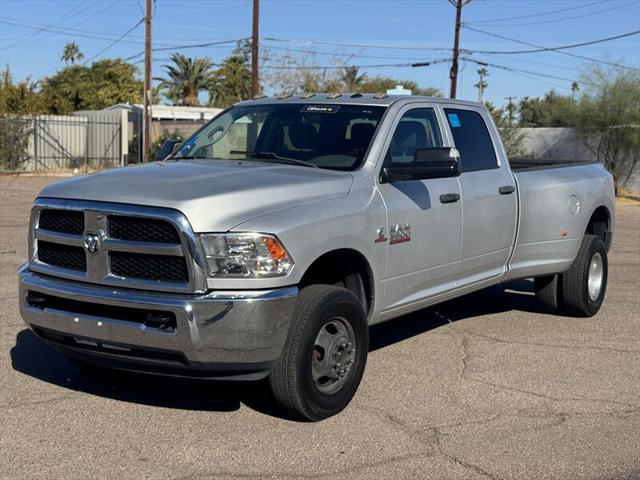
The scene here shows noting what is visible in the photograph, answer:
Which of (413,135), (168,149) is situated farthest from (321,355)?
(168,149)

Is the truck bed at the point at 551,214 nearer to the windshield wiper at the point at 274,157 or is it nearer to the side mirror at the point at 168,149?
the windshield wiper at the point at 274,157

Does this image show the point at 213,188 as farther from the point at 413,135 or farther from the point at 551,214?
the point at 551,214

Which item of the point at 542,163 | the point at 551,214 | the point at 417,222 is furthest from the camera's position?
the point at 542,163

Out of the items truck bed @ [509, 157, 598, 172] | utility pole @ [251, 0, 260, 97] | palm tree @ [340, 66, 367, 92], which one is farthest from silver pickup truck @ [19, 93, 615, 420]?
A: palm tree @ [340, 66, 367, 92]

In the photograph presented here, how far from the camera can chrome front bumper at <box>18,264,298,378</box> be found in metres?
4.54

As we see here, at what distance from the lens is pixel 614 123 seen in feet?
96.4

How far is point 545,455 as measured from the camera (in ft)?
15.4

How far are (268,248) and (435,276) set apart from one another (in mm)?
1984

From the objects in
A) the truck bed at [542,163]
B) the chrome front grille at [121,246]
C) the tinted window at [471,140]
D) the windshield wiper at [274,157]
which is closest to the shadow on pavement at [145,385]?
the chrome front grille at [121,246]

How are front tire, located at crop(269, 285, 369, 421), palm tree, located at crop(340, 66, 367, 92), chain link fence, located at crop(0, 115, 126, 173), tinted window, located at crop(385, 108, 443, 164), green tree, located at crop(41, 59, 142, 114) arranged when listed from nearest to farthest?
front tire, located at crop(269, 285, 369, 421), tinted window, located at crop(385, 108, 443, 164), chain link fence, located at crop(0, 115, 126, 173), palm tree, located at crop(340, 66, 367, 92), green tree, located at crop(41, 59, 142, 114)

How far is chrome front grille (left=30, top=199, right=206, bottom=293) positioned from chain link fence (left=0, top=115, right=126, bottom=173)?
1100 inches

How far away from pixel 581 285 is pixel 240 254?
15.0ft

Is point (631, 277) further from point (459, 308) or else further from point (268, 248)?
point (268, 248)

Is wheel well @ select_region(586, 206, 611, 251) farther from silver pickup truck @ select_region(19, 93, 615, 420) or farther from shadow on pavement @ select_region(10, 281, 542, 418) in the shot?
shadow on pavement @ select_region(10, 281, 542, 418)
